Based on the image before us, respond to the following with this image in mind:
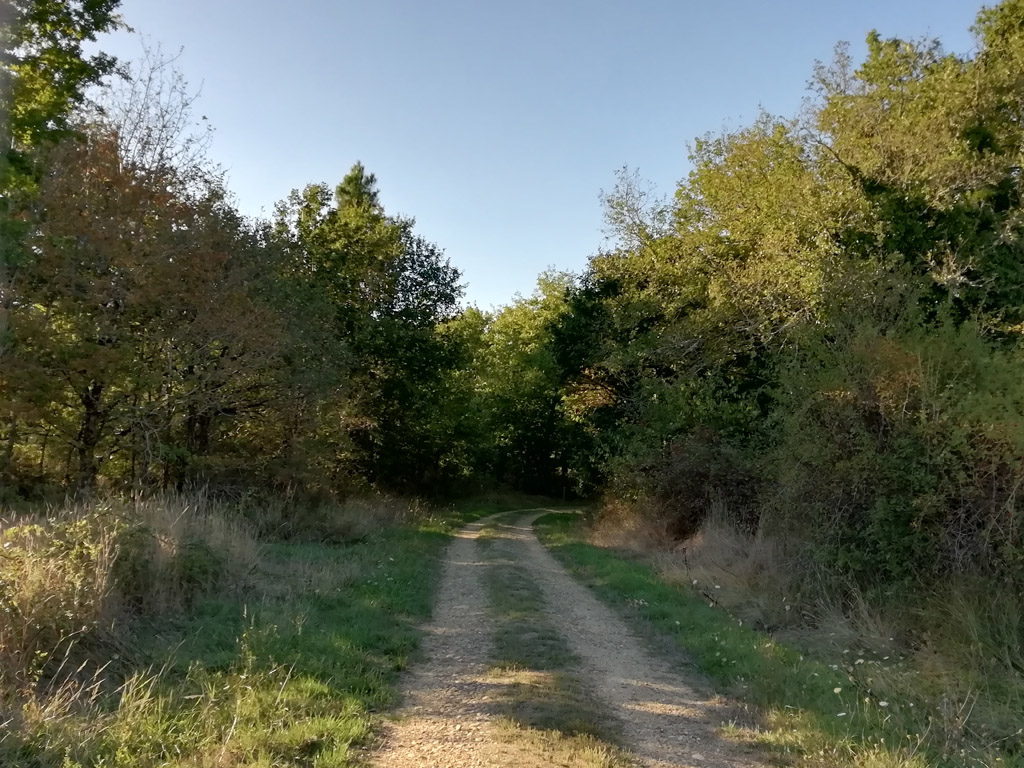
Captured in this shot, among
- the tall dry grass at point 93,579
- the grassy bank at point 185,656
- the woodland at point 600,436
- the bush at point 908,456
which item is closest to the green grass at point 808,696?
the woodland at point 600,436

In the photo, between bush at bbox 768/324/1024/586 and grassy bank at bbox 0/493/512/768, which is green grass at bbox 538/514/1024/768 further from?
grassy bank at bbox 0/493/512/768

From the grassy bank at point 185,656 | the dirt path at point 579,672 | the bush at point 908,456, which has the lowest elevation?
the dirt path at point 579,672

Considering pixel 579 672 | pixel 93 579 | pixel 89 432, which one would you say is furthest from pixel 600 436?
pixel 93 579

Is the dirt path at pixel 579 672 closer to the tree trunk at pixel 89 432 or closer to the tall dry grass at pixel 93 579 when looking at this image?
the tall dry grass at pixel 93 579

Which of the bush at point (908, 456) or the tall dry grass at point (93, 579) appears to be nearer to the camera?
the tall dry grass at point (93, 579)

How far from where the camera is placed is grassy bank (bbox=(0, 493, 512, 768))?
4.70 m

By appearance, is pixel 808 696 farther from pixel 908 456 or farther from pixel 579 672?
pixel 908 456

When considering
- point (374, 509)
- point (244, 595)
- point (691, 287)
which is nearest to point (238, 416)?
point (374, 509)

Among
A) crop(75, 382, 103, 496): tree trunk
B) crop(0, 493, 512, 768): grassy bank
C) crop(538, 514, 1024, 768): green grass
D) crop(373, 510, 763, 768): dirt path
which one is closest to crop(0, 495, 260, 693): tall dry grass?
crop(0, 493, 512, 768): grassy bank

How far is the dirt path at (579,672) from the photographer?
5.09 m

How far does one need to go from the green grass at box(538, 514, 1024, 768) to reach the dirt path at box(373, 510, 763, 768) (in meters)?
0.41

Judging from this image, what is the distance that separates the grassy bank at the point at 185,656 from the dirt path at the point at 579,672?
335mm

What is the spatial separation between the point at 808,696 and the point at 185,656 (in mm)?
5720

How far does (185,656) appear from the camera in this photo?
6.52 meters
